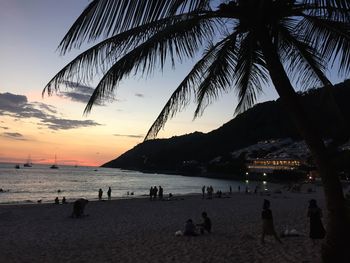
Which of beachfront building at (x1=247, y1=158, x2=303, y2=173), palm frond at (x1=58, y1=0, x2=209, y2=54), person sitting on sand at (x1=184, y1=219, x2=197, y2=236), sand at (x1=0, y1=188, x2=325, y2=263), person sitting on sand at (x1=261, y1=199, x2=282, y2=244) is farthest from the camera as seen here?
beachfront building at (x1=247, y1=158, x2=303, y2=173)

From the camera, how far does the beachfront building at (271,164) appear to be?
134 meters

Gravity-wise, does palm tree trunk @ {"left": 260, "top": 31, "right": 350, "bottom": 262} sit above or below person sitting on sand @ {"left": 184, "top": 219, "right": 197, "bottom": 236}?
above

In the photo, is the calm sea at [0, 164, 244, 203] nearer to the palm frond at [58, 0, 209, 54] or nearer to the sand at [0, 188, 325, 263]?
the sand at [0, 188, 325, 263]

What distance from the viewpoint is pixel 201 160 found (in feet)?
653

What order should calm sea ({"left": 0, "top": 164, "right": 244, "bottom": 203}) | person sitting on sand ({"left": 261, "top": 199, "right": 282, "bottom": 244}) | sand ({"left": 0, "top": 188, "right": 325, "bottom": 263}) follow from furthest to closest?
calm sea ({"left": 0, "top": 164, "right": 244, "bottom": 203}), person sitting on sand ({"left": 261, "top": 199, "right": 282, "bottom": 244}), sand ({"left": 0, "top": 188, "right": 325, "bottom": 263})

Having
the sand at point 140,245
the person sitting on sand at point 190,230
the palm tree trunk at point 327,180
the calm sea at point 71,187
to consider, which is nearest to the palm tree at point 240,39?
the palm tree trunk at point 327,180

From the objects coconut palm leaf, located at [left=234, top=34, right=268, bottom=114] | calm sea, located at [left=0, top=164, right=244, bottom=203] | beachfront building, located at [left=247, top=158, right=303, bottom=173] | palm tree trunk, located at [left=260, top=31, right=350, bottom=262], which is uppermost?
beachfront building, located at [left=247, top=158, right=303, bottom=173]

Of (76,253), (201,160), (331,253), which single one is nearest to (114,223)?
(76,253)

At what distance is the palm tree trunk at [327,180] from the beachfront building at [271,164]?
131788 millimetres

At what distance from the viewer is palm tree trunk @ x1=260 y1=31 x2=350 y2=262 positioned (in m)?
3.89

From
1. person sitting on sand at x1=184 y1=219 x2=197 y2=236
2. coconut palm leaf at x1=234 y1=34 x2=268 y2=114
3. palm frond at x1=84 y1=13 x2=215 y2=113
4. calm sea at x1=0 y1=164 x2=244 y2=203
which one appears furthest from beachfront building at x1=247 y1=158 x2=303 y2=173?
A: palm frond at x1=84 y1=13 x2=215 y2=113

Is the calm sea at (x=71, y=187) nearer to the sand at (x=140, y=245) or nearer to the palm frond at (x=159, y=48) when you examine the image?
the sand at (x=140, y=245)

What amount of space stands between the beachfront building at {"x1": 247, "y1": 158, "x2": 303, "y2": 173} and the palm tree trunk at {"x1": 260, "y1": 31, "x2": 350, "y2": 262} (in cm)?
13179

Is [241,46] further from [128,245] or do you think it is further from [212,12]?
[128,245]
